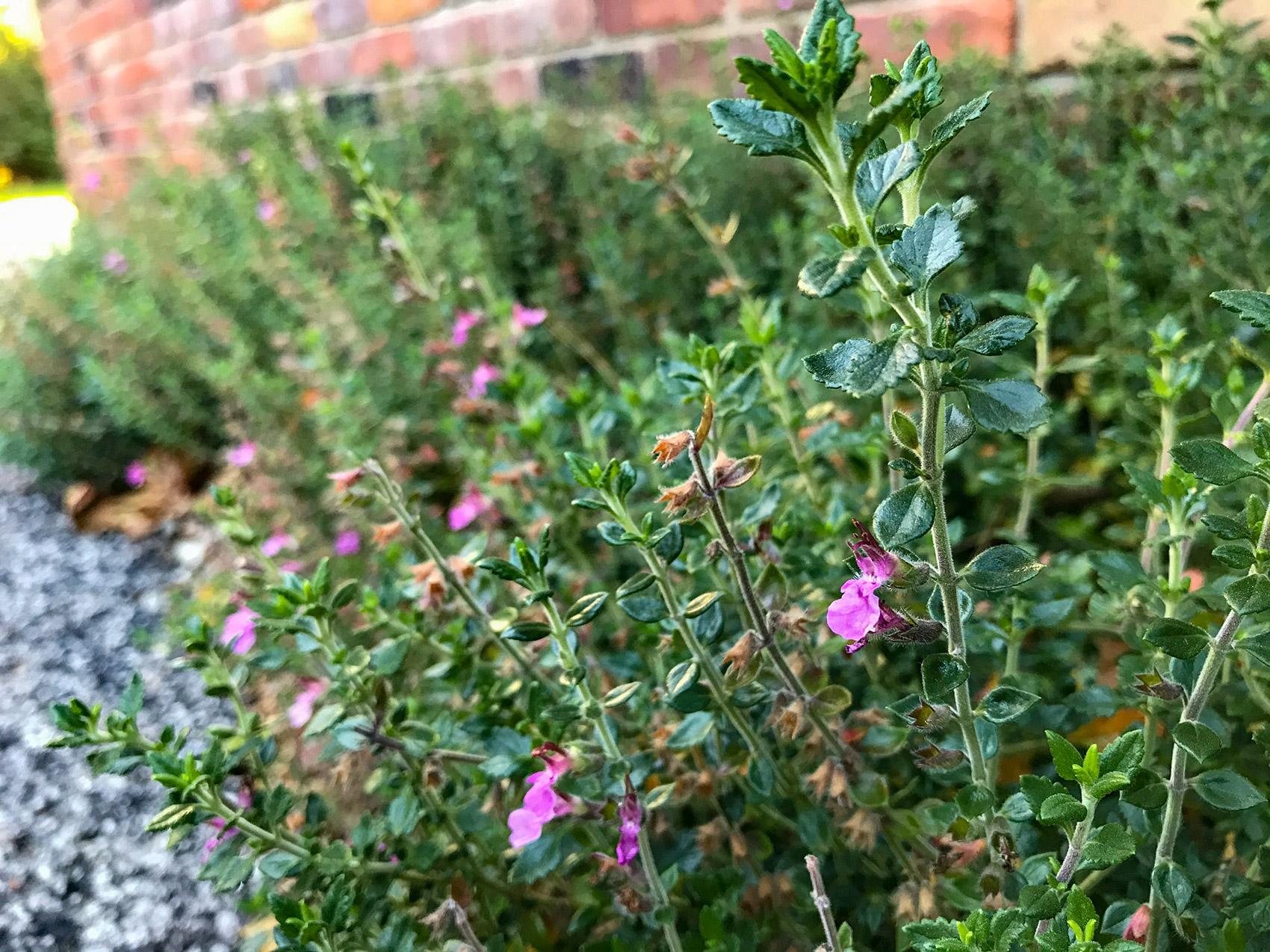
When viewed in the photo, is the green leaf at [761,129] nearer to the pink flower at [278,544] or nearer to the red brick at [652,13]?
the pink flower at [278,544]

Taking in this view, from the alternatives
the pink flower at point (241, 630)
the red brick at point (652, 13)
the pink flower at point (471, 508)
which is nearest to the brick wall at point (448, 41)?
the red brick at point (652, 13)

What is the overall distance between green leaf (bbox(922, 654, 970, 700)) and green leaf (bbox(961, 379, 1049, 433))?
173 millimetres

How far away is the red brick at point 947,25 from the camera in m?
1.91

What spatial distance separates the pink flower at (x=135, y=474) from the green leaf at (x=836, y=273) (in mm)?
2863

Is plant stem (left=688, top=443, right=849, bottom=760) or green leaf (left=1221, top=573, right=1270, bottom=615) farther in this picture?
plant stem (left=688, top=443, right=849, bottom=760)

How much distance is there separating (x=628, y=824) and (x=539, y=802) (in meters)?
0.08

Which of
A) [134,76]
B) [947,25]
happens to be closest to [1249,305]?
[947,25]

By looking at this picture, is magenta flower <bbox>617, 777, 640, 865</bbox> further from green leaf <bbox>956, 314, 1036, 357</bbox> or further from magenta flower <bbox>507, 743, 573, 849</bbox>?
green leaf <bbox>956, 314, 1036, 357</bbox>

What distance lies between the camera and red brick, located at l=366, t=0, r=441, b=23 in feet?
9.92

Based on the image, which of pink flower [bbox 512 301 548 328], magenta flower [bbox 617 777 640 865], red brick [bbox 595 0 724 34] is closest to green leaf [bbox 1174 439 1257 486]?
magenta flower [bbox 617 777 640 865]

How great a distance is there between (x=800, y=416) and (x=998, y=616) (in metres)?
0.32

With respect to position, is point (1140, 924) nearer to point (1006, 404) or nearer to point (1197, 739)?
point (1197, 739)

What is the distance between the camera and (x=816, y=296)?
0.46 m

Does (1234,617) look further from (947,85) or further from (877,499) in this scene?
(947,85)
